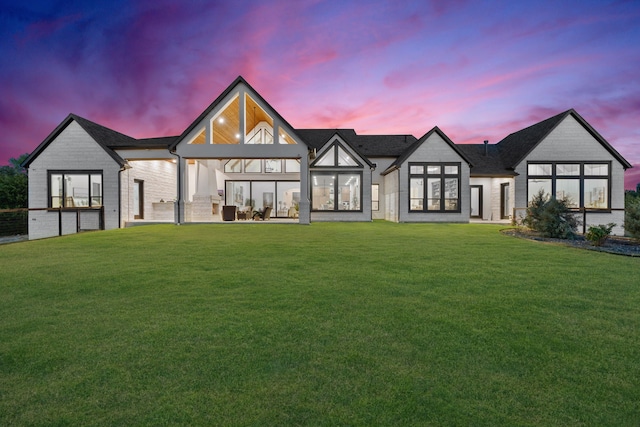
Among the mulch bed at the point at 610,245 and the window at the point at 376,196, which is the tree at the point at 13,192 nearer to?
the window at the point at 376,196

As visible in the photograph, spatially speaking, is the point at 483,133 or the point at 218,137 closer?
the point at 218,137

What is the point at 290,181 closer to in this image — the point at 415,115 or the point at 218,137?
the point at 218,137

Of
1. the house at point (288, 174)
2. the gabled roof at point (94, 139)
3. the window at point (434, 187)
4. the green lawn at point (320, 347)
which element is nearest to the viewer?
the green lawn at point (320, 347)

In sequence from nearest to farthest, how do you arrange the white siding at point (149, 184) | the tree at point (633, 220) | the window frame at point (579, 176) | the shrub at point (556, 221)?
the tree at point (633, 220) < the shrub at point (556, 221) < the white siding at point (149, 184) < the window frame at point (579, 176)

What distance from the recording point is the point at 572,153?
19672 mm

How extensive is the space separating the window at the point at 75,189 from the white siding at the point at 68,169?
0.27 metres

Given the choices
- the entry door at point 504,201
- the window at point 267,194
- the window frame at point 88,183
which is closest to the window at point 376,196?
the window at point 267,194

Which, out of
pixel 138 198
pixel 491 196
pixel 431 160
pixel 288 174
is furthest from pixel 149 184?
pixel 491 196

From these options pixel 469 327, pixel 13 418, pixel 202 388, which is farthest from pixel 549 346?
pixel 13 418

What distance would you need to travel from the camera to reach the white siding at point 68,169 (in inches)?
656

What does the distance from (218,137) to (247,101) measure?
8.34 feet

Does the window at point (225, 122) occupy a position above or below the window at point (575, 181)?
above

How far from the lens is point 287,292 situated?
4414 mm

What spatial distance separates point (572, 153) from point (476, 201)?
6197 millimetres
